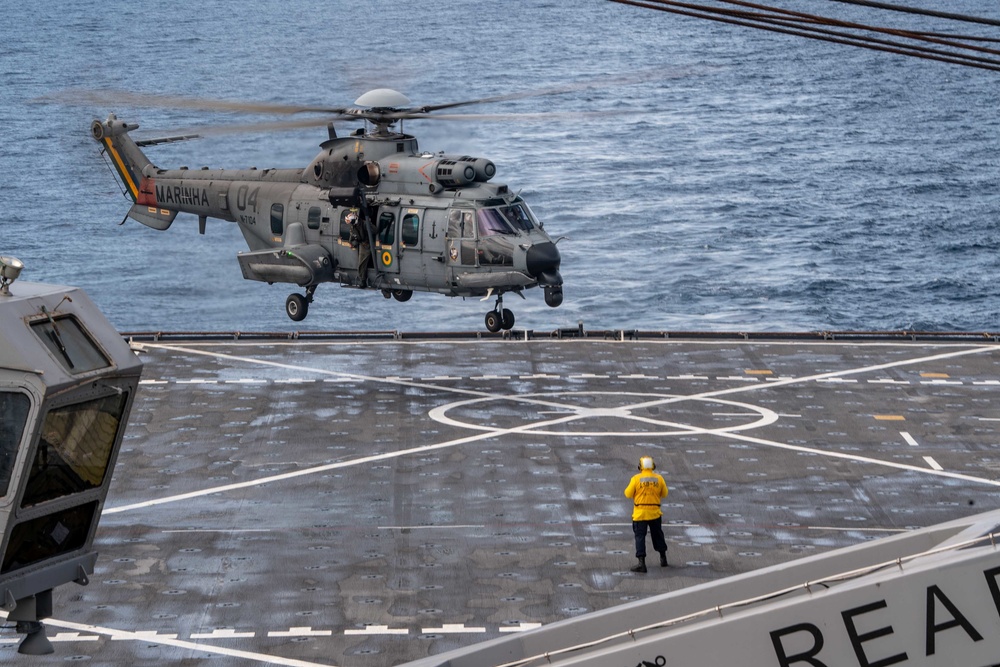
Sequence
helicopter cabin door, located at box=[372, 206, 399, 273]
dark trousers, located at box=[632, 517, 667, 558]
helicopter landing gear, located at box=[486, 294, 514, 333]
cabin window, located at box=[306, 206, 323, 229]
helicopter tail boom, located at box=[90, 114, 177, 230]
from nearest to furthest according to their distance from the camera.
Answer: dark trousers, located at box=[632, 517, 667, 558] → helicopter cabin door, located at box=[372, 206, 399, 273] → helicopter landing gear, located at box=[486, 294, 514, 333] → cabin window, located at box=[306, 206, 323, 229] → helicopter tail boom, located at box=[90, 114, 177, 230]

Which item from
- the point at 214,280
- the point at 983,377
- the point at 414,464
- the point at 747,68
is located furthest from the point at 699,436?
the point at 747,68

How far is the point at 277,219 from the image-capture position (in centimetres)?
3516

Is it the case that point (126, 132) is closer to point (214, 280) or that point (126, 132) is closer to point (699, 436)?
point (699, 436)


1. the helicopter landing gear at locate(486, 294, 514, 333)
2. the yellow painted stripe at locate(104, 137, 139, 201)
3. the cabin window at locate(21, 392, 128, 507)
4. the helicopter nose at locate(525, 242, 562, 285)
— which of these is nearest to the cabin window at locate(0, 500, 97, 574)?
the cabin window at locate(21, 392, 128, 507)

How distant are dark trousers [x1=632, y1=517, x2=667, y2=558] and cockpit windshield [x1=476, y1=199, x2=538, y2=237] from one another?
10348 mm

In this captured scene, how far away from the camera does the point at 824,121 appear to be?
10294 centimetres

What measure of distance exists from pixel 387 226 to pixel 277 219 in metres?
3.25

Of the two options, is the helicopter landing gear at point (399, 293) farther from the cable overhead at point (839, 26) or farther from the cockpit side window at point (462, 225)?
the cable overhead at point (839, 26)

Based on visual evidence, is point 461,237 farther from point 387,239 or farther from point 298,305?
point 298,305

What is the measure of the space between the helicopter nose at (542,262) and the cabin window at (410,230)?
9.27 ft

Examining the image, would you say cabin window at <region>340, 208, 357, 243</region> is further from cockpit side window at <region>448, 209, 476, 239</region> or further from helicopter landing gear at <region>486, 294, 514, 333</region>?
helicopter landing gear at <region>486, 294, 514, 333</region>

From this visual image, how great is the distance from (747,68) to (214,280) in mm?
66167

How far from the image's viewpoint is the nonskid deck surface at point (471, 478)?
2286 cm

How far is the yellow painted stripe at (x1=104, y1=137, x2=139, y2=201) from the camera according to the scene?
3816cm
